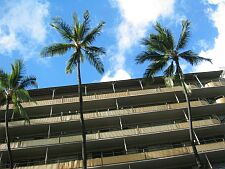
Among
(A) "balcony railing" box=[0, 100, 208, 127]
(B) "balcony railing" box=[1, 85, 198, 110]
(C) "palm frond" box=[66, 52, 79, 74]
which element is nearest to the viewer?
(C) "palm frond" box=[66, 52, 79, 74]

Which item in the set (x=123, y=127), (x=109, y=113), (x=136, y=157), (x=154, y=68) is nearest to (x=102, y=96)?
(x=109, y=113)

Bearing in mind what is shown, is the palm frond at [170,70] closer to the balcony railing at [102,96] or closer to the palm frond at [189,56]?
the palm frond at [189,56]

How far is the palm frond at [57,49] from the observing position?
100 ft

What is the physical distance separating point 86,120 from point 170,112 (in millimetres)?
9657

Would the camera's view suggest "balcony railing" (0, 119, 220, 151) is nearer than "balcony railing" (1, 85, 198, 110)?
Yes

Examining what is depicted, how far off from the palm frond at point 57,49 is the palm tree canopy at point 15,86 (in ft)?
11.5

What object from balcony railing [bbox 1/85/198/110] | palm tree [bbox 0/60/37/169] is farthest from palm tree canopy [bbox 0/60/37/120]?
balcony railing [bbox 1/85/198/110]

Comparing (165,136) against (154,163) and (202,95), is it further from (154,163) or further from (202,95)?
(202,95)

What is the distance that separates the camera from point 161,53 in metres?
32.8

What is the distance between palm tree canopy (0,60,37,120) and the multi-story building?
6.17m

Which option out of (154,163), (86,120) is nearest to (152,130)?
Answer: (154,163)

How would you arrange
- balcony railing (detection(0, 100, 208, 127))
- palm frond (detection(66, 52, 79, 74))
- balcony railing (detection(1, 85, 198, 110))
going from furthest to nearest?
1. balcony railing (detection(1, 85, 198, 110))
2. balcony railing (detection(0, 100, 208, 127))
3. palm frond (detection(66, 52, 79, 74))

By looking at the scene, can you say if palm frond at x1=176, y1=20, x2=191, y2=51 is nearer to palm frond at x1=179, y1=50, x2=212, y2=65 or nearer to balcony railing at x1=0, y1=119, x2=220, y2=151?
palm frond at x1=179, y1=50, x2=212, y2=65

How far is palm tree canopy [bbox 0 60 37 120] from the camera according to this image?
3119 cm
